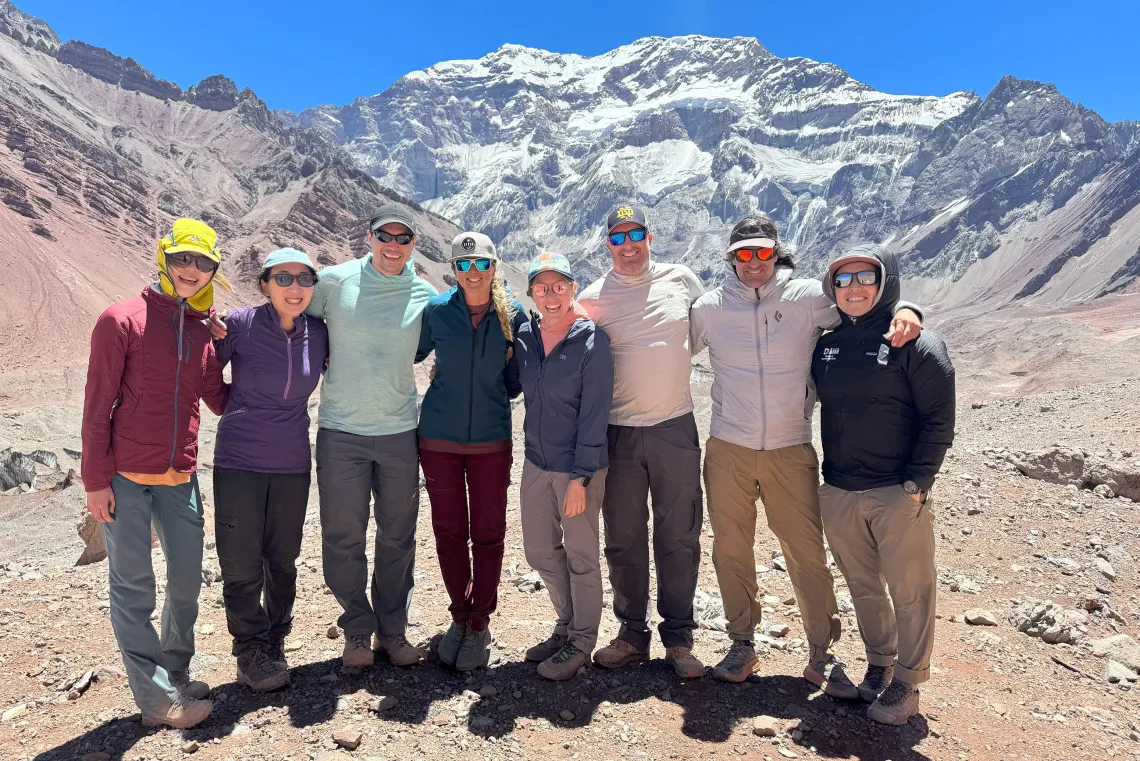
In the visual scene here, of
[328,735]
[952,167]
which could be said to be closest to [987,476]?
[328,735]

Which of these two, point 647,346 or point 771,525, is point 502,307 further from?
point 771,525

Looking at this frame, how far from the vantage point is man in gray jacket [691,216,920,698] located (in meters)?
4.70

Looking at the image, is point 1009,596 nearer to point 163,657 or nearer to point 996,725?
point 996,725

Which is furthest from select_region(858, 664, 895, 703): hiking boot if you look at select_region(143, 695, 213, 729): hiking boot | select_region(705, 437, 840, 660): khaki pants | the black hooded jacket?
→ select_region(143, 695, 213, 729): hiking boot

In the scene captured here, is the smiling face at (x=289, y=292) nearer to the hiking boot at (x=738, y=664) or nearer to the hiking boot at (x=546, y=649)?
the hiking boot at (x=546, y=649)

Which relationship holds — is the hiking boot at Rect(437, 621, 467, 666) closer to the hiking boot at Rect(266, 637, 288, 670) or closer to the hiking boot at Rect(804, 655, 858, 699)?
the hiking boot at Rect(266, 637, 288, 670)

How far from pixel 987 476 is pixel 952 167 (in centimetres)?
19862

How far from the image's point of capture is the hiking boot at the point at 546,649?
16.7 feet

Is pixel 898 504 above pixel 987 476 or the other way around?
above

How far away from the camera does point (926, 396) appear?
4195 mm

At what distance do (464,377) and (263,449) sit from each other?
4.34 ft

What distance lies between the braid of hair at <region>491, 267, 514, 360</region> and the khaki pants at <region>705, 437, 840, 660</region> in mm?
1576

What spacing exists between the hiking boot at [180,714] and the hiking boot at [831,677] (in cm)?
382

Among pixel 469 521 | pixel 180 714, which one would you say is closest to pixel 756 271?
pixel 469 521
